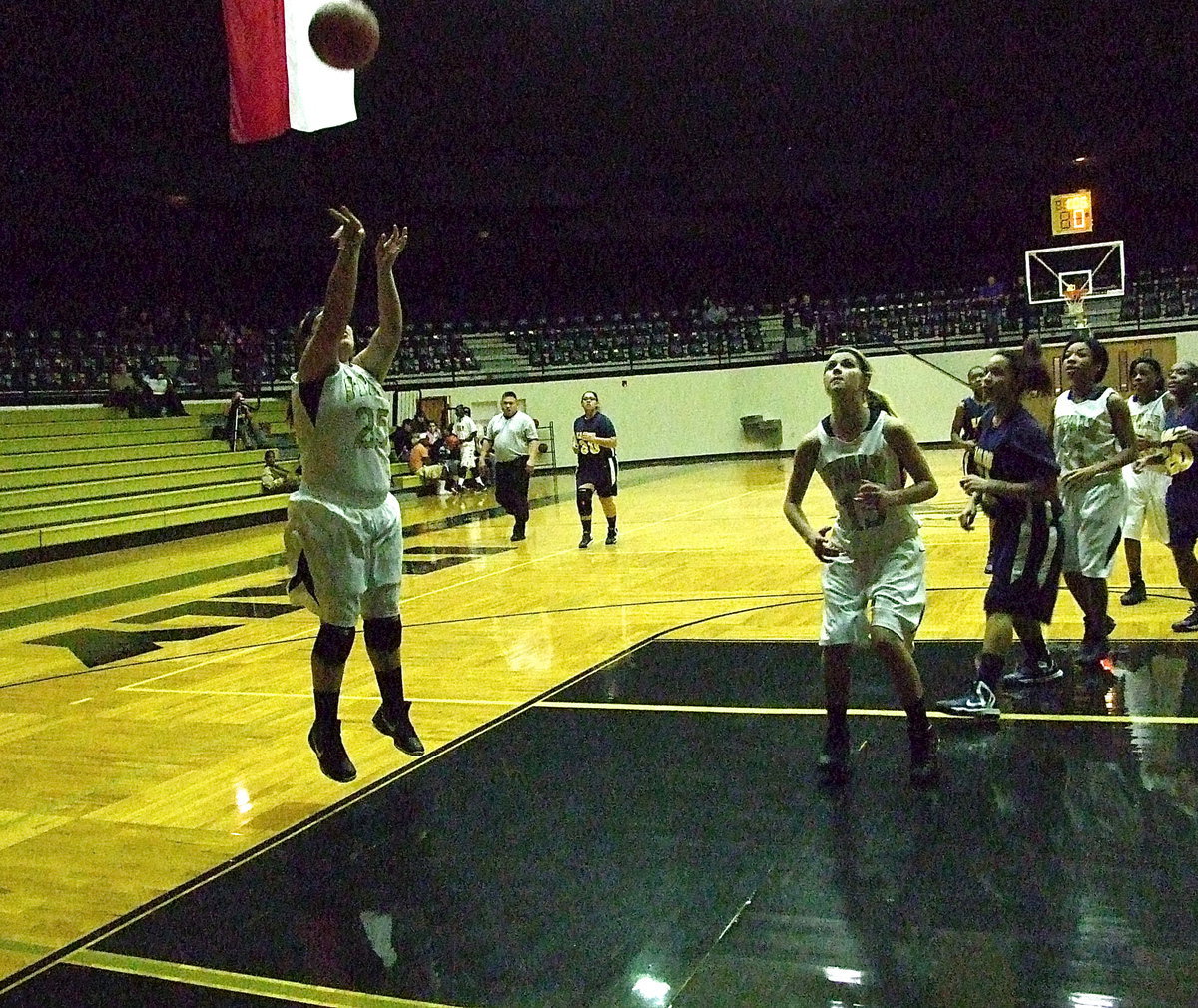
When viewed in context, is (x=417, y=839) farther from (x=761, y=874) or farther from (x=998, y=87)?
(x=998, y=87)

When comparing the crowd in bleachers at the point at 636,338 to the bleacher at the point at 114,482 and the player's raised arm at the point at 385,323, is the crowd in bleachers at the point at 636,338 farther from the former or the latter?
the player's raised arm at the point at 385,323

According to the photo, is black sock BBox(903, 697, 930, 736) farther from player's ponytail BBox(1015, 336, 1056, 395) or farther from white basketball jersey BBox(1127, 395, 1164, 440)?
white basketball jersey BBox(1127, 395, 1164, 440)

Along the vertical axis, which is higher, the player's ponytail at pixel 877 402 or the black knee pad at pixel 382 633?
the player's ponytail at pixel 877 402

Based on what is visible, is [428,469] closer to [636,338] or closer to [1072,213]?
[636,338]

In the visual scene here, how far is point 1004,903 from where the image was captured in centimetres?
306

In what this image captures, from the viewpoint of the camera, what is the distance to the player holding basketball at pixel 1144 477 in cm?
671

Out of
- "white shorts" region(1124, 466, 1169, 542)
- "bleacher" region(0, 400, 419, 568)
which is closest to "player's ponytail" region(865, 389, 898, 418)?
"white shorts" region(1124, 466, 1169, 542)

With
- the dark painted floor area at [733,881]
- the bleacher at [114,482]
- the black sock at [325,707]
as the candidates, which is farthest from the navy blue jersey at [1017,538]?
the bleacher at [114,482]

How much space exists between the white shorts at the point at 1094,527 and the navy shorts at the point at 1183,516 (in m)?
0.73

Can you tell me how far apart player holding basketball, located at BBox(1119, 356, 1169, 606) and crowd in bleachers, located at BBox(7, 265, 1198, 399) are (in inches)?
646

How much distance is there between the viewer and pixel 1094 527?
5.76 m

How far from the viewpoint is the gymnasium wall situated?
2725cm

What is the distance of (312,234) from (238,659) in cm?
2209

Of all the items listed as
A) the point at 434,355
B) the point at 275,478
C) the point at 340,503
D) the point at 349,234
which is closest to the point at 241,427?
the point at 275,478
